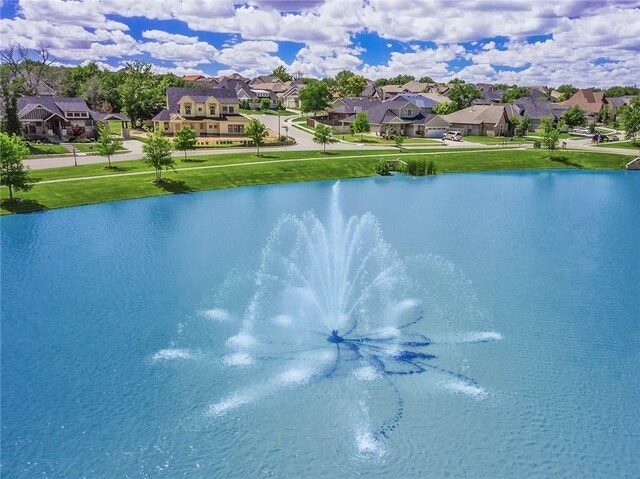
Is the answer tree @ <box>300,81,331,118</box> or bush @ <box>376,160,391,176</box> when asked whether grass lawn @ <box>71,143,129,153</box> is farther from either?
tree @ <box>300,81,331,118</box>

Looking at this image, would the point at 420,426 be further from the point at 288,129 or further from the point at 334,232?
the point at 288,129

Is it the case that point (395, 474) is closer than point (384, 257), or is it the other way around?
point (395, 474)

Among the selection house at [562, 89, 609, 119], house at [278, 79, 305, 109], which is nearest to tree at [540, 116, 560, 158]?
house at [562, 89, 609, 119]

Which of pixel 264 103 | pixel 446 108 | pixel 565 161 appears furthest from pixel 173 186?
pixel 264 103

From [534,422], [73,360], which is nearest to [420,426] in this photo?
[534,422]

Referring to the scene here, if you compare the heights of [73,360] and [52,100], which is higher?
[52,100]

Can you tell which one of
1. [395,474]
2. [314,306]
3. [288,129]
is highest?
[288,129]
